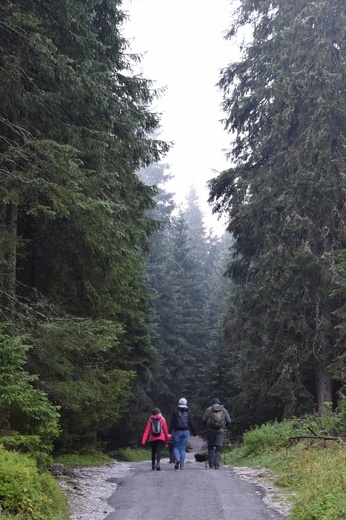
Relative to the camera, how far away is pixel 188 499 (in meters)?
8.62

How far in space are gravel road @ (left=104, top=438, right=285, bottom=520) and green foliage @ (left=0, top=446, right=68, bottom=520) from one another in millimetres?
1156

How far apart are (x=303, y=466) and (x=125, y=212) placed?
21.0 ft

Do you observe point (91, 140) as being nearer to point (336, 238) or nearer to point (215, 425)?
point (215, 425)

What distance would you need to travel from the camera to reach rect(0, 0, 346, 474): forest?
9.46 meters

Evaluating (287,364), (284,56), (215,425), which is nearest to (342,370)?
(287,364)

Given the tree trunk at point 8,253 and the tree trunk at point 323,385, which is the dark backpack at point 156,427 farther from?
the tree trunk at point 323,385

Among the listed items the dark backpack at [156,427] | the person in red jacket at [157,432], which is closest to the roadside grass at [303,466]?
the person in red jacket at [157,432]

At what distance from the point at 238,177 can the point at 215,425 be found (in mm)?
9991

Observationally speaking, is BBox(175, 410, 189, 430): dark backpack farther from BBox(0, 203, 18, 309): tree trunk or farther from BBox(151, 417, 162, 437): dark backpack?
BBox(0, 203, 18, 309): tree trunk

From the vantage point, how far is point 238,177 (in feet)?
66.1

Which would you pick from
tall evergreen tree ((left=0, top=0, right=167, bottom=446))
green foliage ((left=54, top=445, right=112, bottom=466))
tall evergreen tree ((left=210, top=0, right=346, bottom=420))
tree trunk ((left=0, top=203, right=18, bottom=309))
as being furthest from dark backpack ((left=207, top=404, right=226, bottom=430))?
tree trunk ((left=0, top=203, right=18, bottom=309))

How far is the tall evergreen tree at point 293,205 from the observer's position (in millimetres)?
16422

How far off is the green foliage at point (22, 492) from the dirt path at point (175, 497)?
99 centimetres

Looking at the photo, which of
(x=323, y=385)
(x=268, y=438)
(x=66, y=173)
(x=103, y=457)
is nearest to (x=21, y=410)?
(x=66, y=173)
